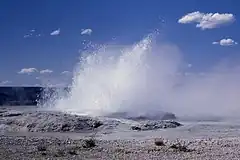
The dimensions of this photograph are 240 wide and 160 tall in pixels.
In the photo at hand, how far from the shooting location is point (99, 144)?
28734 millimetres

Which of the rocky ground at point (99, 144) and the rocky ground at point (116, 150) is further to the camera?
the rocky ground at point (99, 144)

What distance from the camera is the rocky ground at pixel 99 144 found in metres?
23.5

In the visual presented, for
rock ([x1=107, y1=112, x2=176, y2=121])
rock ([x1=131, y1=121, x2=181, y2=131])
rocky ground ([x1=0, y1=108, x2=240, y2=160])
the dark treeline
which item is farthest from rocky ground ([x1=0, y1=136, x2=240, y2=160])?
the dark treeline

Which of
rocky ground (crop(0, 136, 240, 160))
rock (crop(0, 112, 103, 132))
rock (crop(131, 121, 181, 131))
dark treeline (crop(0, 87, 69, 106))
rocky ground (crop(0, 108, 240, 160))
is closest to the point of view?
rocky ground (crop(0, 136, 240, 160))

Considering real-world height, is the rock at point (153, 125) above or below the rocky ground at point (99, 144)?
above

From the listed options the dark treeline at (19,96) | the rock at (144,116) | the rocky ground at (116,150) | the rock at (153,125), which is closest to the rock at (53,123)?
the rock at (153,125)

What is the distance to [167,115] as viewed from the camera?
5284 centimetres

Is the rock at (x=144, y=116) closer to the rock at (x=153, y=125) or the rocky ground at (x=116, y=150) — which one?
the rock at (x=153, y=125)

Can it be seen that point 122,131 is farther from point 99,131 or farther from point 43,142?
point 43,142

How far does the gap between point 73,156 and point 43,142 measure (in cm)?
700

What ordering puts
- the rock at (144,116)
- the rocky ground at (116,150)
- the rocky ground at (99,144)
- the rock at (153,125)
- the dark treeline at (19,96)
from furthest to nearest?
the dark treeline at (19,96) → the rock at (144,116) → the rock at (153,125) → the rocky ground at (99,144) → the rocky ground at (116,150)

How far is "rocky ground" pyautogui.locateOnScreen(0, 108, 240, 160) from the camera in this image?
23.5m

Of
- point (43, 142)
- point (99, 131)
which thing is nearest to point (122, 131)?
point (99, 131)

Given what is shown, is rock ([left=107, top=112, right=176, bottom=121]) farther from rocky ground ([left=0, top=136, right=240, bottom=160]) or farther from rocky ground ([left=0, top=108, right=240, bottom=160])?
rocky ground ([left=0, top=136, right=240, bottom=160])
